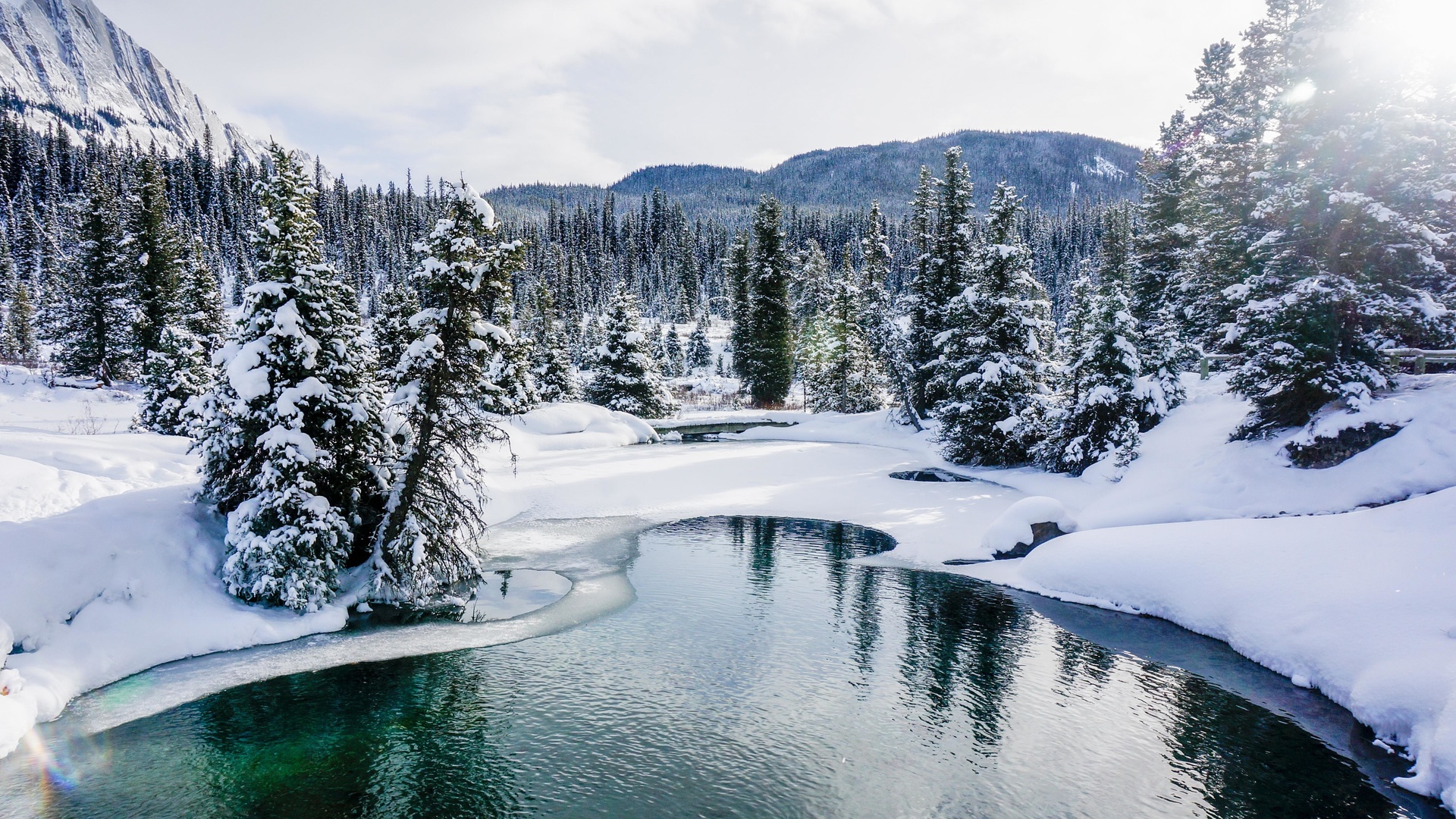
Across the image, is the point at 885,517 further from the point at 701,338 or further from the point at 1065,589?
the point at 701,338

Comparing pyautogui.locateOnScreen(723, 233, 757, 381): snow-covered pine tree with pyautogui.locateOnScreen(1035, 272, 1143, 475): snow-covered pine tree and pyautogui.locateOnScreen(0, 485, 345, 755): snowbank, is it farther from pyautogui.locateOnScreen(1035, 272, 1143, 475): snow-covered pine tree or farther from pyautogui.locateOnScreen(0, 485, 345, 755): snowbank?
pyautogui.locateOnScreen(0, 485, 345, 755): snowbank

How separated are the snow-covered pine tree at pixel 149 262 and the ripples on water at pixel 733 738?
37.3 metres

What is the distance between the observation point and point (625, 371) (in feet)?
179

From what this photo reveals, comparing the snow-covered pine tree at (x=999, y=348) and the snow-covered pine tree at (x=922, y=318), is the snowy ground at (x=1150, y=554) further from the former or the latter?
the snow-covered pine tree at (x=922, y=318)

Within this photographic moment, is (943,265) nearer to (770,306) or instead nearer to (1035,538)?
(770,306)

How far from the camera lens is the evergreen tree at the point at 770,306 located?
61469 millimetres

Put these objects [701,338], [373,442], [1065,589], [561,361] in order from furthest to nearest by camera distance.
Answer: [701,338]
[561,361]
[1065,589]
[373,442]

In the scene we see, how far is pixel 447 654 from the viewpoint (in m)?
14.5

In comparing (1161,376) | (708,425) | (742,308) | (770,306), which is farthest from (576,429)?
(1161,376)

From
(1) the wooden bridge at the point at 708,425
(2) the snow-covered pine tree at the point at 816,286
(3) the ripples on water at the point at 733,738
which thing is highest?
(2) the snow-covered pine tree at the point at 816,286

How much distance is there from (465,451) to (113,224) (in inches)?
1579

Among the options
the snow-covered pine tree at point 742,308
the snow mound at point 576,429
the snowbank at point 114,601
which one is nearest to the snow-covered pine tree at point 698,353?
the snow-covered pine tree at point 742,308

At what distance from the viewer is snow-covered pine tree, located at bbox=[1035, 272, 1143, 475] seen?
2722 cm

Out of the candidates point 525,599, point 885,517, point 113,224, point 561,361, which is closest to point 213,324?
point 113,224
